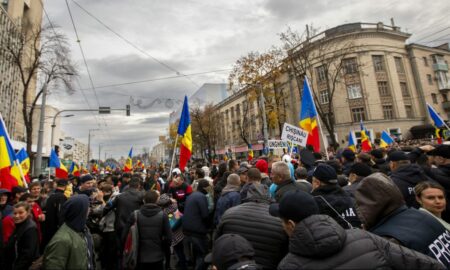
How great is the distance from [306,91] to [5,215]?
27.5ft

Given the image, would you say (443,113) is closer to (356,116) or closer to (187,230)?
(356,116)

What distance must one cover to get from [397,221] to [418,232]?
0.46 ft

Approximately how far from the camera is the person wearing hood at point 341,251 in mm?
1480

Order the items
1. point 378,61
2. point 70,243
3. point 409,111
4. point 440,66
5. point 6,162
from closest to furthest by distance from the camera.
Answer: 1. point 70,243
2. point 6,162
3. point 378,61
4. point 409,111
5. point 440,66

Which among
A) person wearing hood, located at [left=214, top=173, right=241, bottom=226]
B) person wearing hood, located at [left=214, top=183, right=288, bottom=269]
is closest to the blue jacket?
person wearing hood, located at [left=214, top=173, right=241, bottom=226]

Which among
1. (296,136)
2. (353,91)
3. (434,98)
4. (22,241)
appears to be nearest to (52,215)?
(22,241)

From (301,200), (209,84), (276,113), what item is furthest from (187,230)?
(209,84)

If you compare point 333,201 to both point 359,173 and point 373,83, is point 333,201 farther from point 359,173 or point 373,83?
point 373,83

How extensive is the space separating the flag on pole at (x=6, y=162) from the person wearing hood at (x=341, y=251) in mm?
6309

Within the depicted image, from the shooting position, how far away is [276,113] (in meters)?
27.9

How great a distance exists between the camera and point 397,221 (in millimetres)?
1977

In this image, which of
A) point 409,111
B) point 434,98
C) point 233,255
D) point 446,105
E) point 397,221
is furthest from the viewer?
point 446,105

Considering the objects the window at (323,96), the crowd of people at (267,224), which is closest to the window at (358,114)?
the window at (323,96)

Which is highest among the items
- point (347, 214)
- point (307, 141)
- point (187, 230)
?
point (307, 141)
